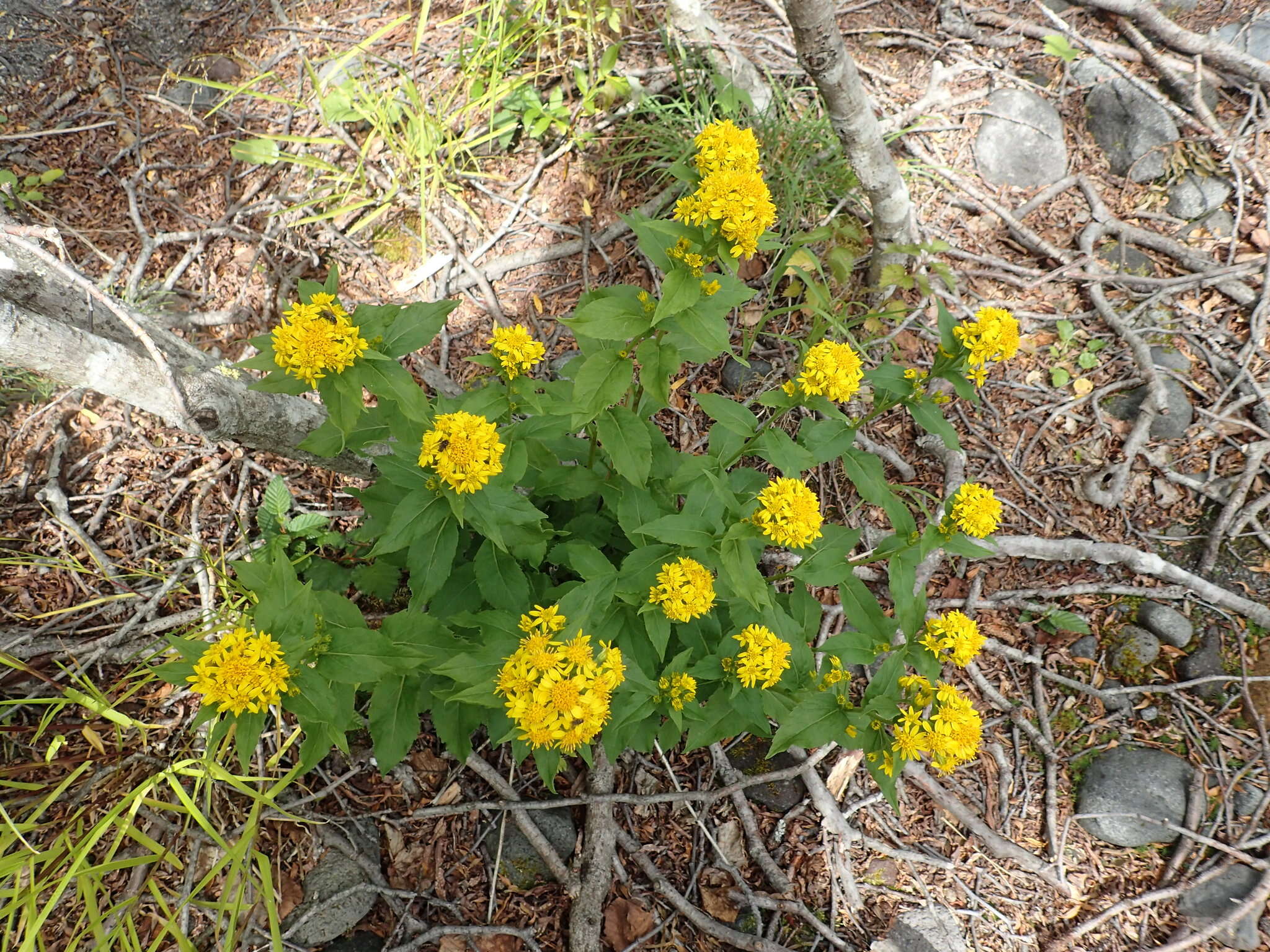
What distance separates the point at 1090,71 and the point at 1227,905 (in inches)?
184

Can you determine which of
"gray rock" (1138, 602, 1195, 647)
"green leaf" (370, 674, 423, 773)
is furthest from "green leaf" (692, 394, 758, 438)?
"gray rock" (1138, 602, 1195, 647)

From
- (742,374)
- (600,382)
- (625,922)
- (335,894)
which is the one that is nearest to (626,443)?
(600,382)

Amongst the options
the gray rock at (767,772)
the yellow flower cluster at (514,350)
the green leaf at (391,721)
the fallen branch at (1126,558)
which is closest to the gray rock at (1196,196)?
the fallen branch at (1126,558)

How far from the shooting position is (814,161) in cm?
401

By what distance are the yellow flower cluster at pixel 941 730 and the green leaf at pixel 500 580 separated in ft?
4.20

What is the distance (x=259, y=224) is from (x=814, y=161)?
314 cm

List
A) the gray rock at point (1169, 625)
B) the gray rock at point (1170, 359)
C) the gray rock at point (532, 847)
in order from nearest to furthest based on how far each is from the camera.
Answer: the gray rock at point (532, 847) < the gray rock at point (1169, 625) < the gray rock at point (1170, 359)

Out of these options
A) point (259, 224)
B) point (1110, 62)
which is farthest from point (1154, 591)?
point (259, 224)

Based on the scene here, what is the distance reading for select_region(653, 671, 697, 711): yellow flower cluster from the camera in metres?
2.15

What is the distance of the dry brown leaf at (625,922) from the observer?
2.65m

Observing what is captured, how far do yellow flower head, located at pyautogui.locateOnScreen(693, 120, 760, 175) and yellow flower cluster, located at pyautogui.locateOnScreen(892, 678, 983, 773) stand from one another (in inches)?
66.0

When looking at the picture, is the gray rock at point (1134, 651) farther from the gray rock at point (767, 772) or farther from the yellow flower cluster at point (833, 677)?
the yellow flower cluster at point (833, 677)

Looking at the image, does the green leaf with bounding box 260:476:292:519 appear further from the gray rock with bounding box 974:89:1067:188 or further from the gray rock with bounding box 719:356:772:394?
the gray rock with bounding box 974:89:1067:188

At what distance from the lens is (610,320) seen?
6.60 ft
